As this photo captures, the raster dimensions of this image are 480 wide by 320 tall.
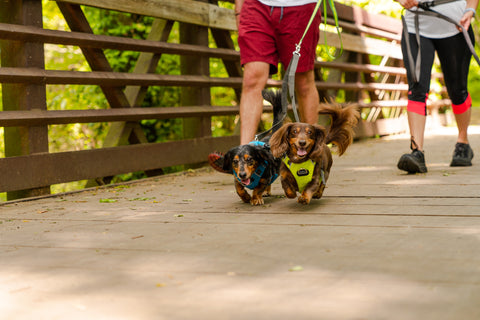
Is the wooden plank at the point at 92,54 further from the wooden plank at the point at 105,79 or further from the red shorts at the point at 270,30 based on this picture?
the red shorts at the point at 270,30

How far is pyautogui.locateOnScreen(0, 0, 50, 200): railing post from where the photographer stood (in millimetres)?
4168

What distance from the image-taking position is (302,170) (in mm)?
3273

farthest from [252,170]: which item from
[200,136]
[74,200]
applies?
[200,136]

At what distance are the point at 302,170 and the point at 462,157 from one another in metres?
2.32

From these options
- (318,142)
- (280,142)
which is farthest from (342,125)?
(280,142)

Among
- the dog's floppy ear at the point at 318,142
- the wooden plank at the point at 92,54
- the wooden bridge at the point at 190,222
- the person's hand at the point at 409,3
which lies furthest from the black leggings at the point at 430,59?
the wooden plank at the point at 92,54

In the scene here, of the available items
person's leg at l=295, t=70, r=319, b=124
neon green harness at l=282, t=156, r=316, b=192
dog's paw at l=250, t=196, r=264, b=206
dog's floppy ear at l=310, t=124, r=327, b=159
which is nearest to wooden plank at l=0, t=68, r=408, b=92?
person's leg at l=295, t=70, r=319, b=124

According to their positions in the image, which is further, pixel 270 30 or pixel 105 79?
pixel 105 79

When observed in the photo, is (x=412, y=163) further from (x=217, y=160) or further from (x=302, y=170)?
(x=217, y=160)

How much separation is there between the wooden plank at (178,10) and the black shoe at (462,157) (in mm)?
2580

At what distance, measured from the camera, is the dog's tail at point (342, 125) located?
3.73m

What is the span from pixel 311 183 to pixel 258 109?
105 centimetres

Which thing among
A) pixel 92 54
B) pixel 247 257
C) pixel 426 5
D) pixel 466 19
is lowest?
pixel 247 257

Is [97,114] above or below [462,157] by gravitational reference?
above
